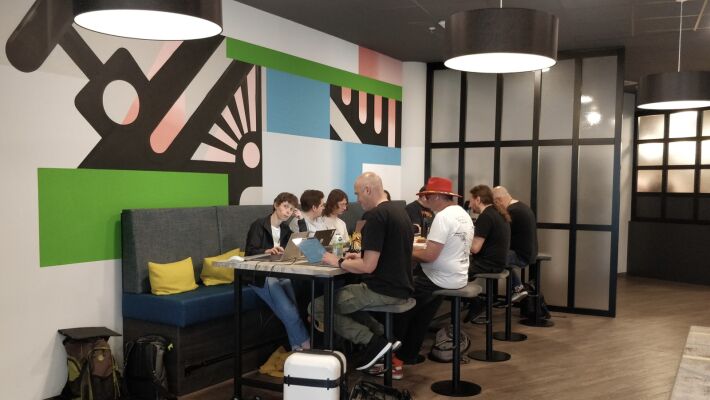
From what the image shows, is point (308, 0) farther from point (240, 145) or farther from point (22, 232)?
point (22, 232)

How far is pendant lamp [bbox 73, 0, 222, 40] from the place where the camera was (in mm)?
2379

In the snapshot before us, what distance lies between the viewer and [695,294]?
27.0 ft

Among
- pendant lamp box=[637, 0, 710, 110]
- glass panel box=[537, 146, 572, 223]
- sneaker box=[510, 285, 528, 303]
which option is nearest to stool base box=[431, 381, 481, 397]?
sneaker box=[510, 285, 528, 303]

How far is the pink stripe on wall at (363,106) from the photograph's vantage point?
688 centimetres

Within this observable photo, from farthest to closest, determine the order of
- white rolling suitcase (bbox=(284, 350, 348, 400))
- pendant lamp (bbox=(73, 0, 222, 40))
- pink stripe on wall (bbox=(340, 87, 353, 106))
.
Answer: pink stripe on wall (bbox=(340, 87, 353, 106))
white rolling suitcase (bbox=(284, 350, 348, 400))
pendant lamp (bbox=(73, 0, 222, 40))

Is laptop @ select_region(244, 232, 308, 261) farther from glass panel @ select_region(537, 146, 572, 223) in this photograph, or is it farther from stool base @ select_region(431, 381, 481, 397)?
glass panel @ select_region(537, 146, 572, 223)

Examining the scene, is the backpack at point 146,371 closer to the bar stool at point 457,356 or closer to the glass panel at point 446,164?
the bar stool at point 457,356

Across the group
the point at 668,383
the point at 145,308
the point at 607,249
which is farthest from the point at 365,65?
the point at 668,383

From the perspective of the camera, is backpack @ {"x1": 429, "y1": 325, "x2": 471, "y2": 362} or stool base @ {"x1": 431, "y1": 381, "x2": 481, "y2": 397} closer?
stool base @ {"x1": 431, "y1": 381, "x2": 481, "y2": 397}

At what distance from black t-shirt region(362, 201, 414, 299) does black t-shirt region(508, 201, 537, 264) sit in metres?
2.35

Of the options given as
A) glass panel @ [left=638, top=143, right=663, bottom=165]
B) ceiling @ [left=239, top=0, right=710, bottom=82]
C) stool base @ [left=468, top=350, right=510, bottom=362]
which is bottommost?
stool base @ [left=468, top=350, right=510, bottom=362]

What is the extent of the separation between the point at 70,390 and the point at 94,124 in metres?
1.74

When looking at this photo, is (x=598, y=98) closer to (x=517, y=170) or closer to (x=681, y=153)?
(x=517, y=170)

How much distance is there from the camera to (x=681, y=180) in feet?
30.6
